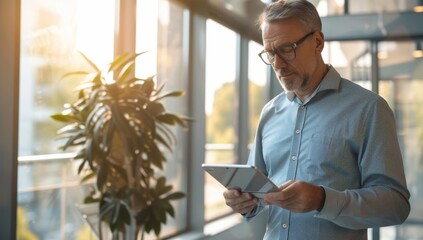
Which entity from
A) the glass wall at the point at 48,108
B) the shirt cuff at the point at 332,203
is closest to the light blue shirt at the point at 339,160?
the shirt cuff at the point at 332,203

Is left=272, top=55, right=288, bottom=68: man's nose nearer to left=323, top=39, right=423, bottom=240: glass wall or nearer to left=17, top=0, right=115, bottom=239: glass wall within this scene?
left=17, top=0, right=115, bottom=239: glass wall

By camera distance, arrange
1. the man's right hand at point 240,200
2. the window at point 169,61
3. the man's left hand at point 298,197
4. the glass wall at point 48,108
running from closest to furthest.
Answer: the man's left hand at point 298,197, the man's right hand at point 240,200, the glass wall at point 48,108, the window at point 169,61

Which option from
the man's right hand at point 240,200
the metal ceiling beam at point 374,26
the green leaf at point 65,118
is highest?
the metal ceiling beam at point 374,26

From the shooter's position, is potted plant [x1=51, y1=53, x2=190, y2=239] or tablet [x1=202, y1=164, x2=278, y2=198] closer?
tablet [x1=202, y1=164, x2=278, y2=198]

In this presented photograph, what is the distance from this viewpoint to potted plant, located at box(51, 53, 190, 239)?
3.55 metres

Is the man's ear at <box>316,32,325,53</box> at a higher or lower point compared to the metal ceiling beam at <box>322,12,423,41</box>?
lower

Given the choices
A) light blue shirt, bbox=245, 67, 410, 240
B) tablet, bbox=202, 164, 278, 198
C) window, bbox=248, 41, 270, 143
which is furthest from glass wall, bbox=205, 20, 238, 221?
tablet, bbox=202, 164, 278, 198

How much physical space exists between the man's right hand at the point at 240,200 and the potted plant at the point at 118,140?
5.45 feet

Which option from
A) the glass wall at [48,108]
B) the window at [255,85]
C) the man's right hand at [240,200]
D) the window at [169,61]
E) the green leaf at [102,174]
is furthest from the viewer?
the window at [255,85]

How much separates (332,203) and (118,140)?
2.28 meters

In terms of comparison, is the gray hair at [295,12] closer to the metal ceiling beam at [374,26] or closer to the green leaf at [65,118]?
the green leaf at [65,118]

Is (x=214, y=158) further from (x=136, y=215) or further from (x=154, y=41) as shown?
(x=136, y=215)

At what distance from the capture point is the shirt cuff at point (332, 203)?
1.71m

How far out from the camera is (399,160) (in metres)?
1.81
